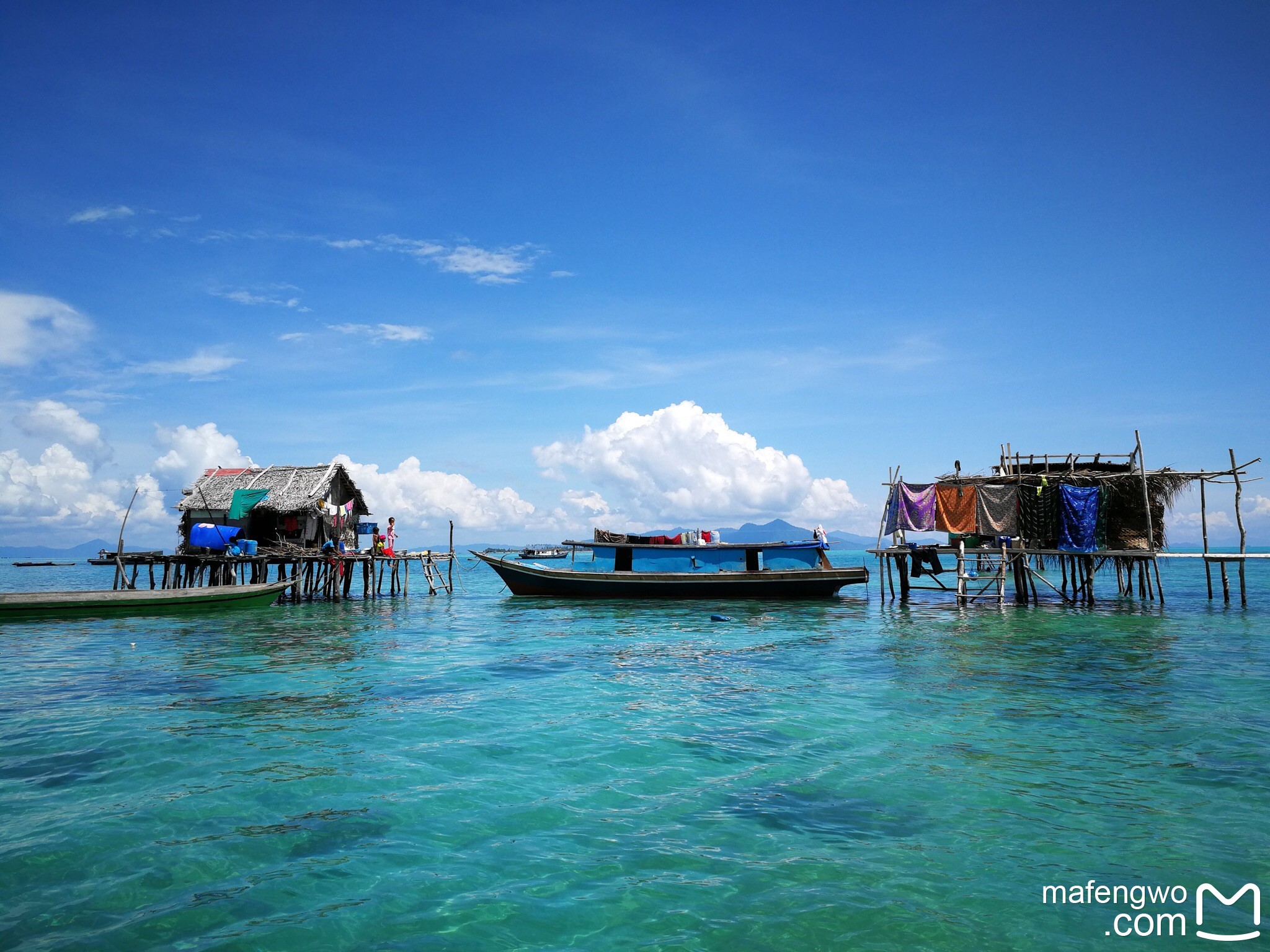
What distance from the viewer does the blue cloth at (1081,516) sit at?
25.8 meters

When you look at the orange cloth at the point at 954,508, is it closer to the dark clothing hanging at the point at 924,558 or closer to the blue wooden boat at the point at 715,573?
the dark clothing hanging at the point at 924,558

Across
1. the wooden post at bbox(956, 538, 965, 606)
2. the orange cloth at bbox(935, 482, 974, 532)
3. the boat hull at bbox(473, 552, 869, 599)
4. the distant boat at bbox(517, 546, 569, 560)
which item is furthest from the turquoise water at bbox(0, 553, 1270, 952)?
the distant boat at bbox(517, 546, 569, 560)

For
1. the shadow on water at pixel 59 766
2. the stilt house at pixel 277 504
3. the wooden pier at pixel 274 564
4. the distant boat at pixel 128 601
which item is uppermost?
→ the stilt house at pixel 277 504

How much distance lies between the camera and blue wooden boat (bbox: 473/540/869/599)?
1187 inches

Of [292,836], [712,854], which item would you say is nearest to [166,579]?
[292,836]

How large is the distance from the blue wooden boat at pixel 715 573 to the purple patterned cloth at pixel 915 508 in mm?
3203

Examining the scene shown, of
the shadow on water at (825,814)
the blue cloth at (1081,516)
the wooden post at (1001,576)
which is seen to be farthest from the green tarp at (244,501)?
the blue cloth at (1081,516)

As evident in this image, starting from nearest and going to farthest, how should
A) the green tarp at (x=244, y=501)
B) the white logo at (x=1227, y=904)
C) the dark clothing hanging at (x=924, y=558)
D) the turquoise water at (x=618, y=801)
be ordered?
1. the white logo at (x=1227, y=904)
2. the turquoise water at (x=618, y=801)
3. the dark clothing hanging at (x=924, y=558)
4. the green tarp at (x=244, y=501)

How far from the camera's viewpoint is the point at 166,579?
30047mm

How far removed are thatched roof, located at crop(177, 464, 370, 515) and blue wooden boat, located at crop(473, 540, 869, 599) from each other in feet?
25.4

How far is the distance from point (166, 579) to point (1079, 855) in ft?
107

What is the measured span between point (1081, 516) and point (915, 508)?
17.5 feet

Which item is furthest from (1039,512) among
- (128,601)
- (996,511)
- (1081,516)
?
(128,601)

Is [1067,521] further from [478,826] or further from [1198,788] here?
[478,826]
